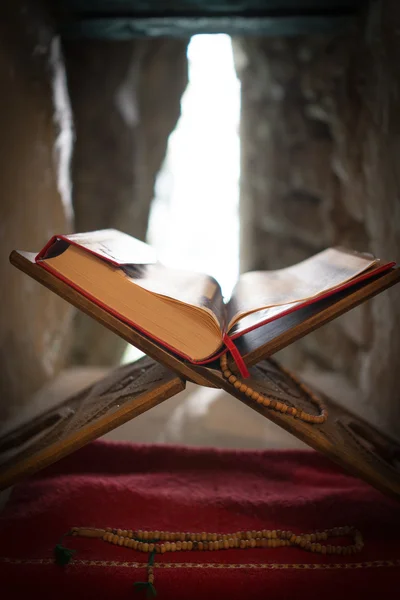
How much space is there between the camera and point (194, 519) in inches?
38.1

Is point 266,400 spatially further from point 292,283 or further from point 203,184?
point 203,184

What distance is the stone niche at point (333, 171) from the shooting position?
4.66ft

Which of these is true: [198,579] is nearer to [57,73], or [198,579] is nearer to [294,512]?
[294,512]

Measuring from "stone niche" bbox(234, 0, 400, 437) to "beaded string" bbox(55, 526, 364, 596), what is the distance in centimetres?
50

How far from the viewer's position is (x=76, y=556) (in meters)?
0.84

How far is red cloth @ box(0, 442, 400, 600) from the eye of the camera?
782 millimetres

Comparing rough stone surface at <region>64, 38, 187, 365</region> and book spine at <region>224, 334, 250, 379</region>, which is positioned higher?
rough stone surface at <region>64, 38, 187, 365</region>

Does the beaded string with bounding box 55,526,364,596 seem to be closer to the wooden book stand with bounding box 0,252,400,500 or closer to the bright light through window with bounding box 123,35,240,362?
the wooden book stand with bounding box 0,252,400,500

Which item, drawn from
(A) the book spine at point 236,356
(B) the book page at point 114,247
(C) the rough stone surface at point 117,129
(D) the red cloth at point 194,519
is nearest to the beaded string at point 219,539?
(D) the red cloth at point 194,519

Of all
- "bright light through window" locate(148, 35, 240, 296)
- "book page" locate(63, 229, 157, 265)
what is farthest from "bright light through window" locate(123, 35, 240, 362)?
"book page" locate(63, 229, 157, 265)

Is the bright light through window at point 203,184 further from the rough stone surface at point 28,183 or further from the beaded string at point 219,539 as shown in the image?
the beaded string at point 219,539

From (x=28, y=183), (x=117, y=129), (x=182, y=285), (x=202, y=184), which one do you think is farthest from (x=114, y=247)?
(x=202, y=184)

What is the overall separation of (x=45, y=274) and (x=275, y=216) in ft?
5.27

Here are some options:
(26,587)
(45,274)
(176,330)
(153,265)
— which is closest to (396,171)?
(153,265)
